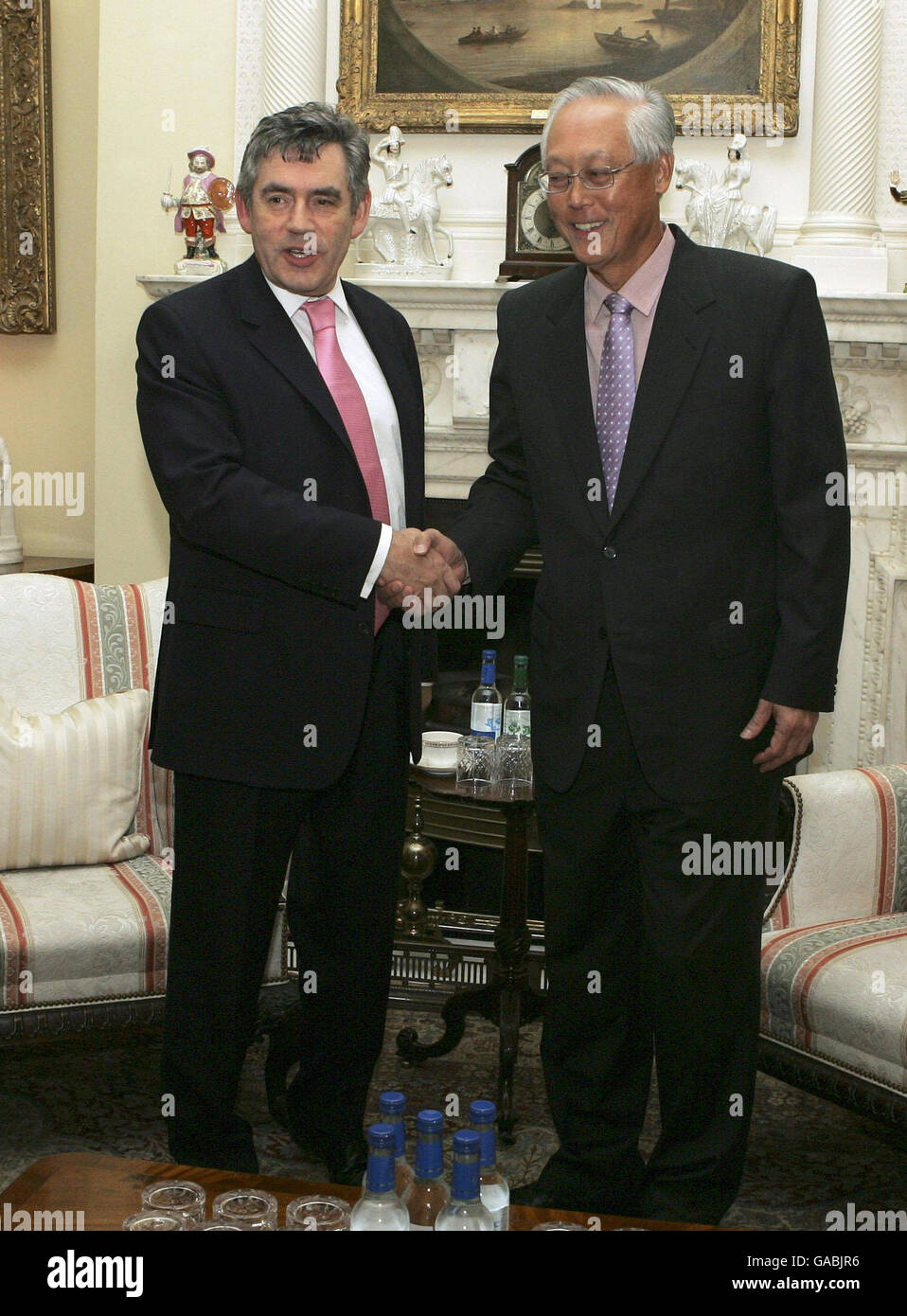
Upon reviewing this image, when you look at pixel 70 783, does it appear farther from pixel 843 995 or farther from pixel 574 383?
pixel 843 995

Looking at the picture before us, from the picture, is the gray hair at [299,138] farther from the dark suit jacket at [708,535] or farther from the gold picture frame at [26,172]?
the gold picture frame at [26,172]

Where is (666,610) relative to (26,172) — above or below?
below

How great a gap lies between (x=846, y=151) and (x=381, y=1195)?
3648mm

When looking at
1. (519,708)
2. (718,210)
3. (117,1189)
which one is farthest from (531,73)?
(117,1189)

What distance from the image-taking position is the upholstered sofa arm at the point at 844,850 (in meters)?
2.67

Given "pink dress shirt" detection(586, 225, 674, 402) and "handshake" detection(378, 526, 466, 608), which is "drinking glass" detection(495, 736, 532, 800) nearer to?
"handshake" detection(378, 526, 466, 608)

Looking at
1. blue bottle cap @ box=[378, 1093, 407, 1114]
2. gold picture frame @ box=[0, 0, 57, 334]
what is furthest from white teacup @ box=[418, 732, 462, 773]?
gold picture frame @ box=[0, 0, 57, 334]

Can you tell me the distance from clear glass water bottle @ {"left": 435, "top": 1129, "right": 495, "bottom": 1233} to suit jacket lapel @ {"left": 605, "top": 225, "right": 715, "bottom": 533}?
990 millimetres

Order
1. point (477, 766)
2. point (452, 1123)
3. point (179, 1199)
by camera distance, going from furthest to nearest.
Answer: point (477, 766)
point (452, 1123)
point (179, 1199)

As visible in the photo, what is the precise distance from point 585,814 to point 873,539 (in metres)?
2.47

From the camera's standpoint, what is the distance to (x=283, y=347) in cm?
219

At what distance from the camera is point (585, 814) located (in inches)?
83.7

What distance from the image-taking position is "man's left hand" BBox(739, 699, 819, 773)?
204 cm

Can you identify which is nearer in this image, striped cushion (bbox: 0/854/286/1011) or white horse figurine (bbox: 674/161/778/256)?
striped cushion (bbox: 0/854/286/1011)
